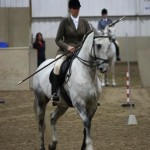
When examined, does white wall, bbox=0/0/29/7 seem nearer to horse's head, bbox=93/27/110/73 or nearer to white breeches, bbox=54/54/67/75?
white breeches, bbox=54/54/67/75

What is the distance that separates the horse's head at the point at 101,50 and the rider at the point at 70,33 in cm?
91

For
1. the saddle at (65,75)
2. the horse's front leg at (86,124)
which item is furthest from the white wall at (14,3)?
the horse's front leg at (86,124)

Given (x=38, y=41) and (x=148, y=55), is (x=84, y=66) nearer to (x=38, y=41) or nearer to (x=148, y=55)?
(x=148, y=55)

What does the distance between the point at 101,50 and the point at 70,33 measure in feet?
4.35

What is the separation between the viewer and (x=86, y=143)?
8.41 metres

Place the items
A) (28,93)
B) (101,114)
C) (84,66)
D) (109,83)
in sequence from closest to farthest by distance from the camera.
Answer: (84,66) → (101,114) → (28,93) → (109,83)

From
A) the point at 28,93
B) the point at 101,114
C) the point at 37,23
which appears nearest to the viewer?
the point at 101,114

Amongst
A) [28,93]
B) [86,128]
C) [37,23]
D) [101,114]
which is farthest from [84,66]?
[37,23]

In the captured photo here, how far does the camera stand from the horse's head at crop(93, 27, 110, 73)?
8250 millimetres

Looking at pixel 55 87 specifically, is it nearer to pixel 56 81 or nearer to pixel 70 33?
pixel 56 81

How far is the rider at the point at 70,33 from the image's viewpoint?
30.6 ft

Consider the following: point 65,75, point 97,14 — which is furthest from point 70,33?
point 97,14

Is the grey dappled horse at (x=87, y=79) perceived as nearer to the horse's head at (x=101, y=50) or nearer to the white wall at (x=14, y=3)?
the horse's head at (x=101, y=50)

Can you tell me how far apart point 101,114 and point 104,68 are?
19.8ft
